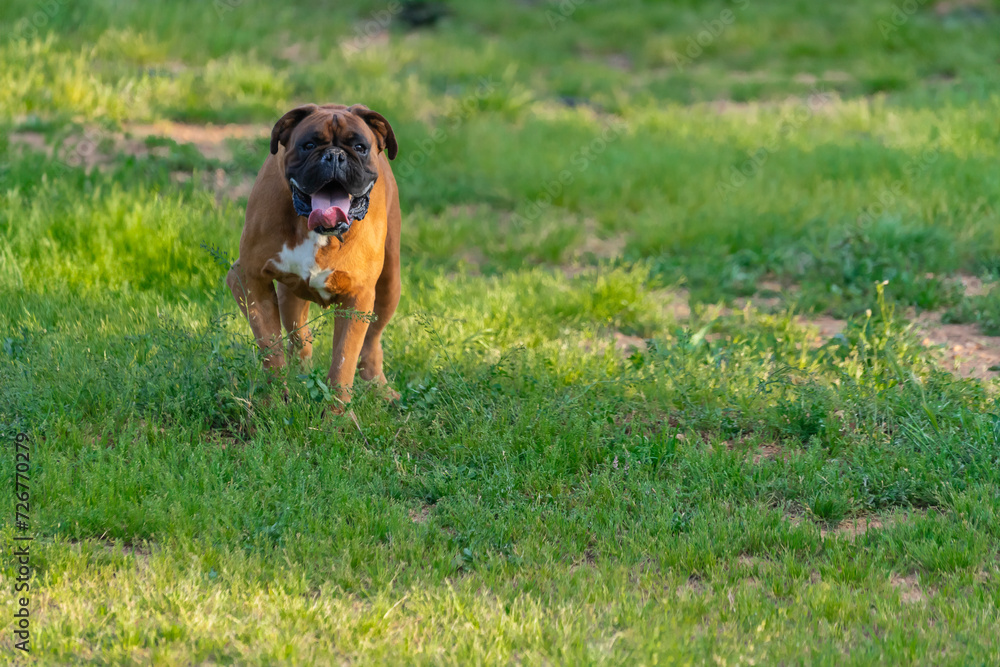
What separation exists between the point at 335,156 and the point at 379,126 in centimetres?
64

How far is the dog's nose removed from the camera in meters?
4.40

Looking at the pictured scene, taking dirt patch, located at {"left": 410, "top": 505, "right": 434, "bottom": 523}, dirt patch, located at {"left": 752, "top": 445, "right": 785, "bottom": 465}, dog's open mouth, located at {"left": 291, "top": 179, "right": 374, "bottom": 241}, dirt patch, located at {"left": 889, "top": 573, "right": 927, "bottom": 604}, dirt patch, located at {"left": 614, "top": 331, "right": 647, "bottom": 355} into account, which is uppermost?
dog's open mouth, located at {"left": 291, "top": 179, "right": 374, "bottom": 241}

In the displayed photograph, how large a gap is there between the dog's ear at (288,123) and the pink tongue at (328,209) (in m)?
0.43

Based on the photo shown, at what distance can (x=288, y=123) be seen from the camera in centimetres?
478

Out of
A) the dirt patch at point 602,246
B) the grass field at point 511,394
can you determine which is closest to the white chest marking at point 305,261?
the grass field at point 511,394

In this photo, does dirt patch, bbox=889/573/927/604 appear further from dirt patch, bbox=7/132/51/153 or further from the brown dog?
dirt patch, bbox=7/132/51/153

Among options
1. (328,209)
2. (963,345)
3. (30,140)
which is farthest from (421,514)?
(30,140)

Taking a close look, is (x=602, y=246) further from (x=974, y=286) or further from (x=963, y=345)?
(x=963, y=345)

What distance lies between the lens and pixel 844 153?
35.9 feet

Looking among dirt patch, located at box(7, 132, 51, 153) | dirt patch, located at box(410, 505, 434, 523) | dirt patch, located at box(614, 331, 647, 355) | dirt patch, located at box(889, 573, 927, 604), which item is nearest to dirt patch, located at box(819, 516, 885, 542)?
dirt patch, located at box(889, 573, 927, 604)

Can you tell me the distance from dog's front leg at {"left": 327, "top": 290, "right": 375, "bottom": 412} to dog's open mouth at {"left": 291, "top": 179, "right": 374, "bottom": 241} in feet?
1.48

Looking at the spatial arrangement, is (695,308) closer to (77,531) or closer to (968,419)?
(968,419)

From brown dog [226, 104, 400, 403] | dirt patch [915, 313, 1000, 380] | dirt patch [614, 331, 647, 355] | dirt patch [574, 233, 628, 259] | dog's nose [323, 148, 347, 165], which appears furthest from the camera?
dirt patch [574, 233, 628, 259]

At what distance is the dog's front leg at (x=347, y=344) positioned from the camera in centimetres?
501
